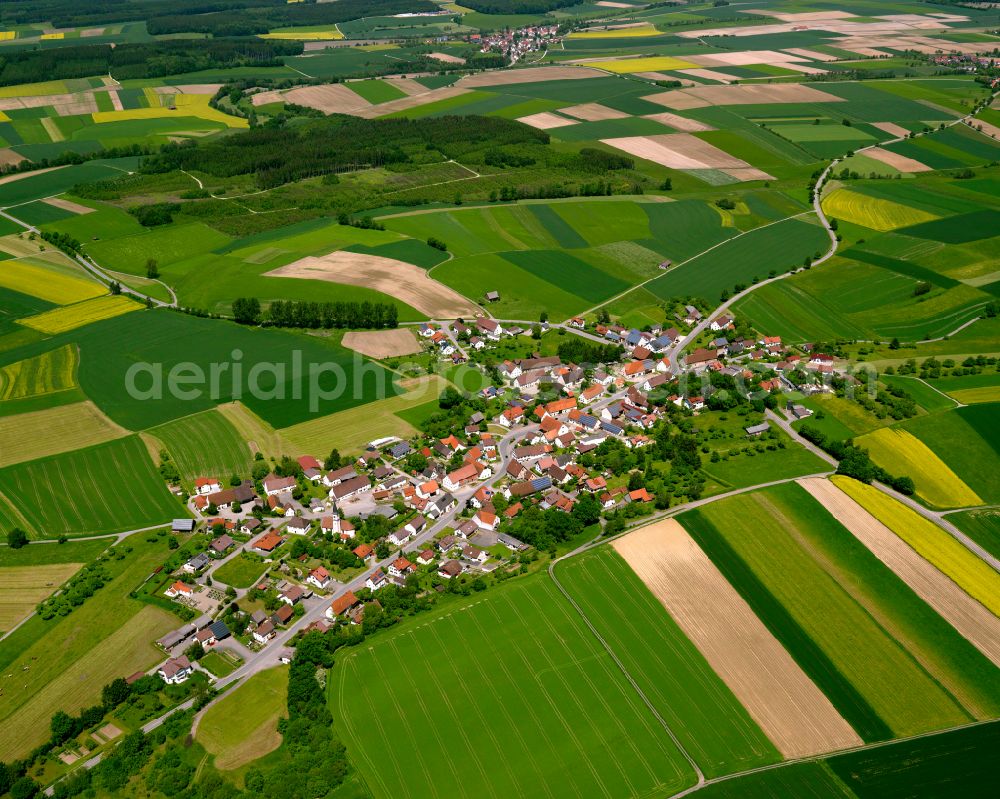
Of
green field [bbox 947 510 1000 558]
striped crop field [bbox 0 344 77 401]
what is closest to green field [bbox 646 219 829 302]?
green field [bbox 947 510 1000 558]

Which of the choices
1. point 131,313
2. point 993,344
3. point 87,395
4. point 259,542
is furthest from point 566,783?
point 131,313

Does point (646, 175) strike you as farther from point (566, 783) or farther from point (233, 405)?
point (566, 783)

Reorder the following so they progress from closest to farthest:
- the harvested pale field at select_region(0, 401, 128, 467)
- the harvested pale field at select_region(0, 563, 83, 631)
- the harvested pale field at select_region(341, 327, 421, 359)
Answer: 1. the harvested pale field at select_region(0, 563, 83, 631)
2. the harvested pale field at select_region(0, 401, 128, 467)
3. the harvested pale field at select_region(341, 327, 421, 359)

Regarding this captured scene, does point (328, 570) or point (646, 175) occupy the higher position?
point (646, 175)

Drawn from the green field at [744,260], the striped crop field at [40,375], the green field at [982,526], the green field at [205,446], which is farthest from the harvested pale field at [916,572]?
the striped crop field at [40,375]

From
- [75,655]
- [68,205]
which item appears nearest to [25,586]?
[75,655]

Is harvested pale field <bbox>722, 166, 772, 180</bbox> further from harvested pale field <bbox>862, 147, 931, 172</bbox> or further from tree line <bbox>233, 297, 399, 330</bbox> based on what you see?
tree line <bbox>233, 297, 399, 330</bbox>
